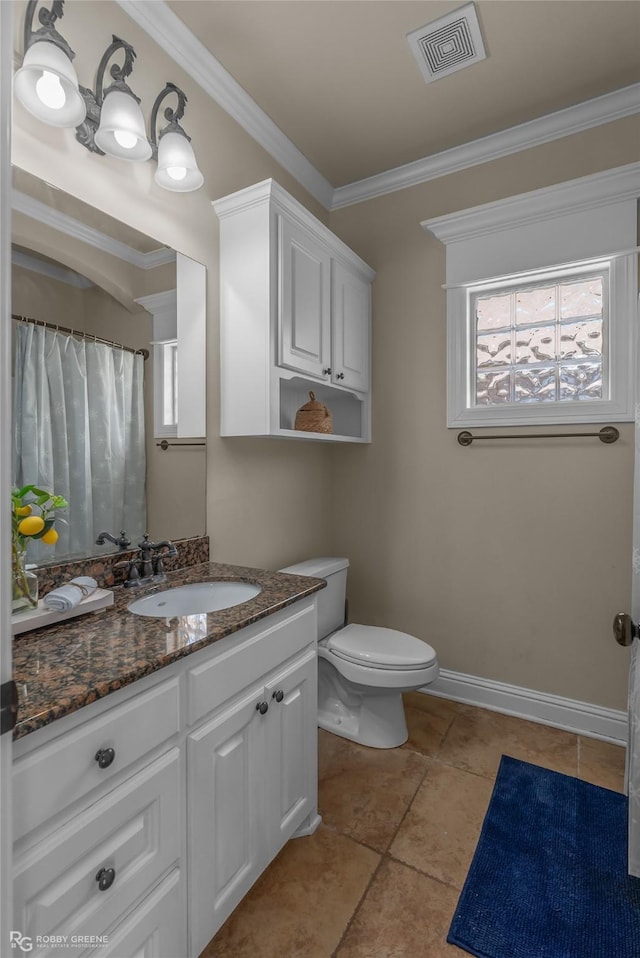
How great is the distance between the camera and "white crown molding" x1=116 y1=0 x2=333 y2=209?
5.22 ft

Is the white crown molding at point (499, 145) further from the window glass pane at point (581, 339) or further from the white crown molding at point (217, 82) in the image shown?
the window glass pane at point (581, 339)

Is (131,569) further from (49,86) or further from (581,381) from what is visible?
(581,381)

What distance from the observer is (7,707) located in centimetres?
63

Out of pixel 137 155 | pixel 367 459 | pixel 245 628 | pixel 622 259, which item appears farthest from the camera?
pixel 367 459

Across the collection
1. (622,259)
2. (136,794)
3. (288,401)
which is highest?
(622,259)

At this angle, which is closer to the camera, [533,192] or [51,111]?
[51,111]

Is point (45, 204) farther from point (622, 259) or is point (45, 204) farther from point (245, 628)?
point (622, 259)

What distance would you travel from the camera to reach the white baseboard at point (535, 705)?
2.10 meters

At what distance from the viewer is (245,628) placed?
4.04 ft

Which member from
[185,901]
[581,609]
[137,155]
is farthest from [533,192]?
[185,901]

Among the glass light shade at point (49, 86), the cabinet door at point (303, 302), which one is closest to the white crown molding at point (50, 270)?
the glass light shade at point (49, 86)

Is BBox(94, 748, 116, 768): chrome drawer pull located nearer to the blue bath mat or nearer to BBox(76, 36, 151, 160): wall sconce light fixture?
the blue bath mat

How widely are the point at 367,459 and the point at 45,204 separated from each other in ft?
6.01

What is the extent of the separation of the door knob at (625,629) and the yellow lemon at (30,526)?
5.24 feet
